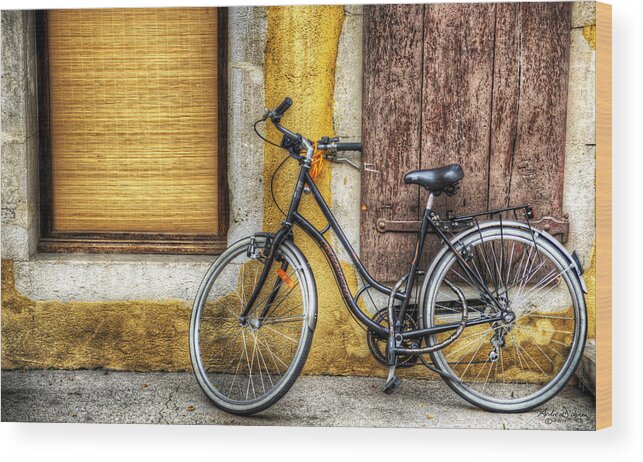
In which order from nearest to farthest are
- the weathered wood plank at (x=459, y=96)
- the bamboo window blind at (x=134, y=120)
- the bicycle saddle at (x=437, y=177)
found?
the bicycle saddle at (x=437, y=177) < the weathered wood plank at (x=459, y=96) < the bamboo window blind at (x=134, y=120)

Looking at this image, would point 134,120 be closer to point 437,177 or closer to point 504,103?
point 437,177

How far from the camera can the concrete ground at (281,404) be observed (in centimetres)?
343

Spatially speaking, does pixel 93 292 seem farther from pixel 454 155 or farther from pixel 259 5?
pixel 454 155

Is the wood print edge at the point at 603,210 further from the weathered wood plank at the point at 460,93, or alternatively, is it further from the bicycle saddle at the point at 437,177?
the bicycle saddle at the point at 437,177

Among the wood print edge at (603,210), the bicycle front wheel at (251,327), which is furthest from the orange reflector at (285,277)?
the wood print edge at (603,210)

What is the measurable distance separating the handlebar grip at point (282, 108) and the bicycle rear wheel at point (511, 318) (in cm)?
100

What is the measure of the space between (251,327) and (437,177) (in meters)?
1.11

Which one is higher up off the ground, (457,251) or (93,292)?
(457,251)

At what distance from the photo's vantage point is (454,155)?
349cm

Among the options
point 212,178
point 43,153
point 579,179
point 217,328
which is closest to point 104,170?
point 43,153

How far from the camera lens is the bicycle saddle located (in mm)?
3330

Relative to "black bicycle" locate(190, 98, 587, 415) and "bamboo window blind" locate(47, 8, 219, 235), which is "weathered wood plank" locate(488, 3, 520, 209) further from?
"bamboo window blind" locate(47, 8, 219, 235)

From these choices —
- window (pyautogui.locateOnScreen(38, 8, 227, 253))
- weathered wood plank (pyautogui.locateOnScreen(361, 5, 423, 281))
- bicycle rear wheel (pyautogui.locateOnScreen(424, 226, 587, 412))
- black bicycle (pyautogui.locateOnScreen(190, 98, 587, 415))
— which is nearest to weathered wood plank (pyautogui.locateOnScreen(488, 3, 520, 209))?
black bicycle (pyautogui.locateOnScreen(190, 98, 587, 415))

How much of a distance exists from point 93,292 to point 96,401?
53 cm
